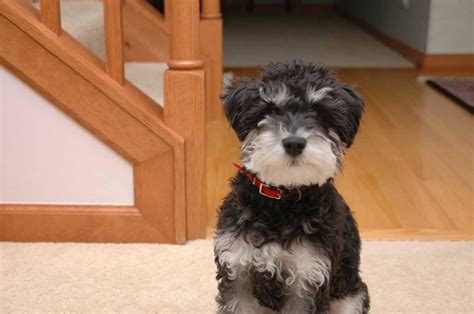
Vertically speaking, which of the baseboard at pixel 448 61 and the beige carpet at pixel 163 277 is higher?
the beige carpet at pixel 163 277

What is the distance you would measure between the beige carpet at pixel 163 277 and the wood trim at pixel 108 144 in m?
0.06

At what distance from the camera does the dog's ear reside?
135cm

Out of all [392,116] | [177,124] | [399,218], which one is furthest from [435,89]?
[177,124]

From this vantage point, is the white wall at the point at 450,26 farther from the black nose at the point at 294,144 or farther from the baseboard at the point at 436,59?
the black nose at the point at 294,144

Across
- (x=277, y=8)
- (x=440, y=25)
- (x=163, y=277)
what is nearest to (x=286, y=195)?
(x=163, y=277)

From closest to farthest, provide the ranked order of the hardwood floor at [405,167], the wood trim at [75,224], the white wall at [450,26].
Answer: the wood trim at [75,224] → the hardwood floor at [405,167] → the white wall at [450,26]

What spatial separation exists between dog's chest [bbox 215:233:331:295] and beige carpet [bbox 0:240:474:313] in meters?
0.48

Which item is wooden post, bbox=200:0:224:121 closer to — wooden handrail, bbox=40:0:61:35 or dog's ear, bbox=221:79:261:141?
wooden handrail, bbox=40:0:61:35

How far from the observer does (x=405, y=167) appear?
297 cm

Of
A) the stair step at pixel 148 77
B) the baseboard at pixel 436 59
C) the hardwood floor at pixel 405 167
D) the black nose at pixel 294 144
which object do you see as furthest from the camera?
the baseboard at pixel 436 59

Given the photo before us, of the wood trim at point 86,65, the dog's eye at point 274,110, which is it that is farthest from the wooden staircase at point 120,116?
the dog's eye at point 274,110

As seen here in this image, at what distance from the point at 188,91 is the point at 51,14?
0.49 meters

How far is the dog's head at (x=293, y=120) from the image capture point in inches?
49.8

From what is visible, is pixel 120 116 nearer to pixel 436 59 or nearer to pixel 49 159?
pixel 49 159
